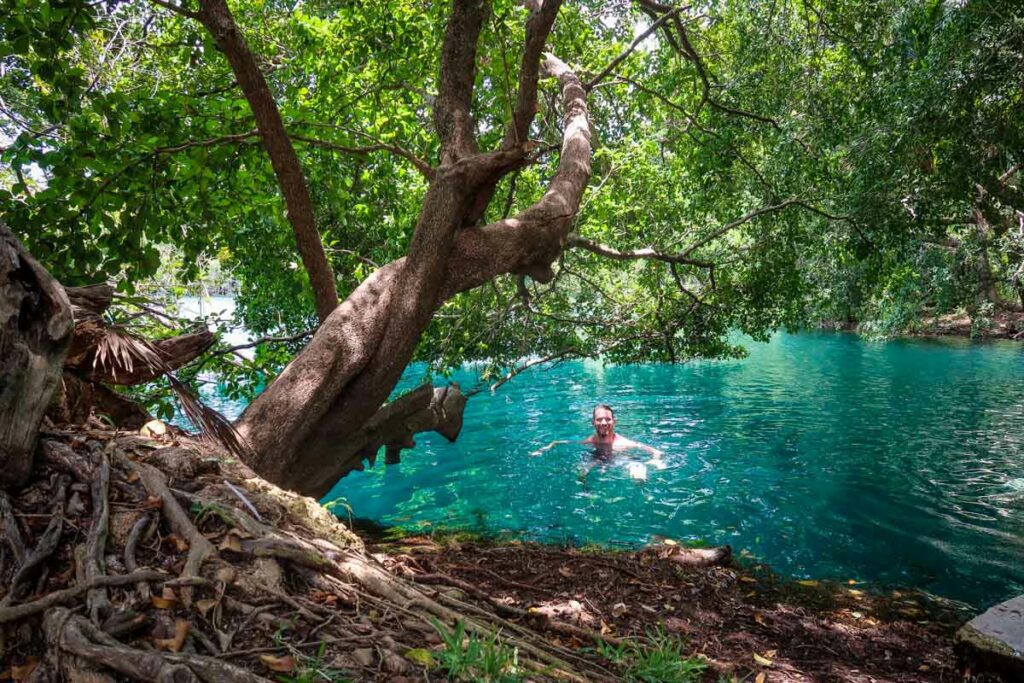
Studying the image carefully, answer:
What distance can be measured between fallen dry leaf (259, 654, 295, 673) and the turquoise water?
5.52m

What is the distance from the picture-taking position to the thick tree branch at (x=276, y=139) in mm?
4449

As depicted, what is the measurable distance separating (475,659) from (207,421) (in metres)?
2.31

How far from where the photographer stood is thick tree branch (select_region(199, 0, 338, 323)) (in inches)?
175

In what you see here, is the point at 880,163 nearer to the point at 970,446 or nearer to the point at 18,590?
the point at 970,446

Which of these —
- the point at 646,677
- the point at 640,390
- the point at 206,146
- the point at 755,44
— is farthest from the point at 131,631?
the point at 640,390

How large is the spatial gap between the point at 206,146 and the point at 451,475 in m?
8.29

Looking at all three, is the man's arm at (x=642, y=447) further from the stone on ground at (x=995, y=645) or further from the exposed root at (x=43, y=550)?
the exposed root at (x=43, y=550)

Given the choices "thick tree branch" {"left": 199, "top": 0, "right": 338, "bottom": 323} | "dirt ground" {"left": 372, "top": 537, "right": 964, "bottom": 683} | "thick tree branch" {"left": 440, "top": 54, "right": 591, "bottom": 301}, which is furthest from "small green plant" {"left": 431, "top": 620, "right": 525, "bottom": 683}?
"thick tree branch" {"left": 199, "top": 0, "right": 338, "bottom": 323}

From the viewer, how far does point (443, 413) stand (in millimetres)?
6297

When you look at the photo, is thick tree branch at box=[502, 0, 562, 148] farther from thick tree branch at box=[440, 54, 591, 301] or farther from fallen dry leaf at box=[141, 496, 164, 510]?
fallen dry leaf at box=[141, 496, 164, 510]

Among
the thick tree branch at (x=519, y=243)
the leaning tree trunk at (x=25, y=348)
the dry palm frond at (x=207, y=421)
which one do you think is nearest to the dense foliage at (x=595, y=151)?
the thick tree branch at (x=519, y=243)

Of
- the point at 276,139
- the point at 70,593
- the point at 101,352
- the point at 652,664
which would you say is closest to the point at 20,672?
the point at 70,593

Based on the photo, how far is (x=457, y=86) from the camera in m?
5.00

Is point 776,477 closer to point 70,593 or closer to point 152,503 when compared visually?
point 152,503
